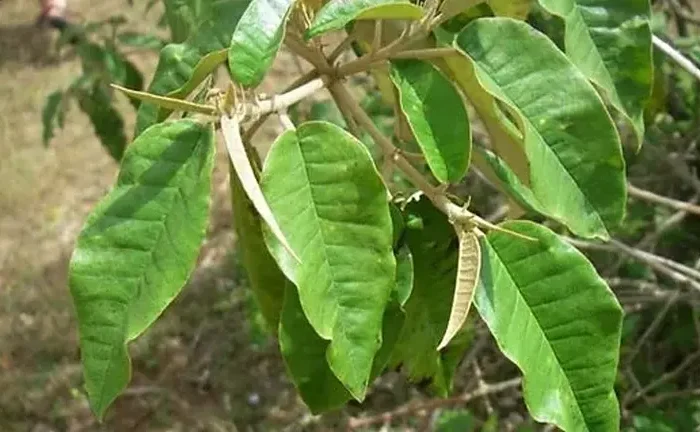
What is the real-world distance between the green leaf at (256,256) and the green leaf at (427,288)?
113 millimetres

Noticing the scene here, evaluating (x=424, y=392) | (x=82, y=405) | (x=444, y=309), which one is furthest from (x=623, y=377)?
(x=444, y=309)

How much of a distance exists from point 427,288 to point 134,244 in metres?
0.30

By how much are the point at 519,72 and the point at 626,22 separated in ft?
0.47

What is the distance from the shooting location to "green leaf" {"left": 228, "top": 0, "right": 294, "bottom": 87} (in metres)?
0.81

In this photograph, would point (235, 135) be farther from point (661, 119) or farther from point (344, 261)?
point (661, 119)

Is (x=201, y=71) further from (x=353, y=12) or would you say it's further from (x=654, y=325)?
(x=654, y=325)

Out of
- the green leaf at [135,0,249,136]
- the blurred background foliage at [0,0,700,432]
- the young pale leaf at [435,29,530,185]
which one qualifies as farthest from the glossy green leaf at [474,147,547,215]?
the blurred background foliage at [0,0,700,432]

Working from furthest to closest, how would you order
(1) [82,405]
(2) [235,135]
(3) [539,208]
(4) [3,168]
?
1. (4) [3,168]
2. (1) [82,405]
3. (3) [539,208]
4. (2) [235,135]

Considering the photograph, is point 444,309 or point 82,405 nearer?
point 444,309

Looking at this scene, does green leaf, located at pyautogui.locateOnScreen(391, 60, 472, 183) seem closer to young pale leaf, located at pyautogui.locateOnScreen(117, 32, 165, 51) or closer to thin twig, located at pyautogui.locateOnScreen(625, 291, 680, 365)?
thin twig, located at pyautogui.locateOnScreen(625, 291, 680, 365)

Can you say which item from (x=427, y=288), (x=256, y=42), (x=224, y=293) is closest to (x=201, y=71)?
(x=256, y=42)

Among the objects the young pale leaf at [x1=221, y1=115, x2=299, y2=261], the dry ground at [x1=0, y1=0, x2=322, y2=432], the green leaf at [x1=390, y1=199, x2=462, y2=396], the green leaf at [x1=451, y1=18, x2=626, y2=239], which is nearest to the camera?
the young pale leaf at [x1=221, y1=115, x2=299, y2=261]

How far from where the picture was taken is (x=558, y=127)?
0.84 metres

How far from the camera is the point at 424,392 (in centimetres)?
274
